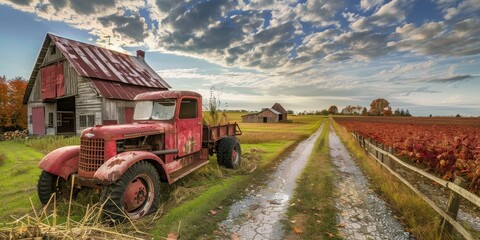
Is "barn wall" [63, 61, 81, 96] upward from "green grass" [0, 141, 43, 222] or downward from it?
upward

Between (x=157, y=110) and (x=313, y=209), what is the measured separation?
469 cm

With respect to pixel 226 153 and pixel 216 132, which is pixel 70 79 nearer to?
pixel 216 132

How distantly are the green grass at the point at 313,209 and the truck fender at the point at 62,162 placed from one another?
4.83m

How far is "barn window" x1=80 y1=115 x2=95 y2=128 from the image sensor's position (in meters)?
17.7

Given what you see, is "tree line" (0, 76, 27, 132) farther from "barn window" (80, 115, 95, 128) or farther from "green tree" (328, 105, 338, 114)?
"green tree" (328, 105, 338, 114)

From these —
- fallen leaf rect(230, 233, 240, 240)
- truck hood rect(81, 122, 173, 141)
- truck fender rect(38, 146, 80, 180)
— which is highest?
truck hood rect(81, 122, 173, 141)

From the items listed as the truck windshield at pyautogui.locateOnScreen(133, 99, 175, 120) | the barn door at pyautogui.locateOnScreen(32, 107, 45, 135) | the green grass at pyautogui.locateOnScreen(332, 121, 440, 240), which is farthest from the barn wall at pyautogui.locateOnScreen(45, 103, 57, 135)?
the green grass at pyautogui.locateOnScreen(332, 121, 440, 240)

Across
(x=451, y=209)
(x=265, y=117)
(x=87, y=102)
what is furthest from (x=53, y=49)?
(x=265, y=117)

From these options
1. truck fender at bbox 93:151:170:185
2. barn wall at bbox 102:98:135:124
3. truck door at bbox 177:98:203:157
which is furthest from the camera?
barn wall at bbox 102:98:135:124

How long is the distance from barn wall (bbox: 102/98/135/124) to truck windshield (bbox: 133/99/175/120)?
38.4ft

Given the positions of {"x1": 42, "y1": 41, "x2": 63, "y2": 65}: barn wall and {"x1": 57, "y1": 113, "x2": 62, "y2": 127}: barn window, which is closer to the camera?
{"x1": 42, "y1": 41, "x2": 63, "y2": 65}: barn wall

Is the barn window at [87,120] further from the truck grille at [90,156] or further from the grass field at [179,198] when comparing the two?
the truck grille at [90,156]

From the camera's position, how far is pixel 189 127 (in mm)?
7516

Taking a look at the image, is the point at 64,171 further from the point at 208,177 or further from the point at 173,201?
the point at 208,177
